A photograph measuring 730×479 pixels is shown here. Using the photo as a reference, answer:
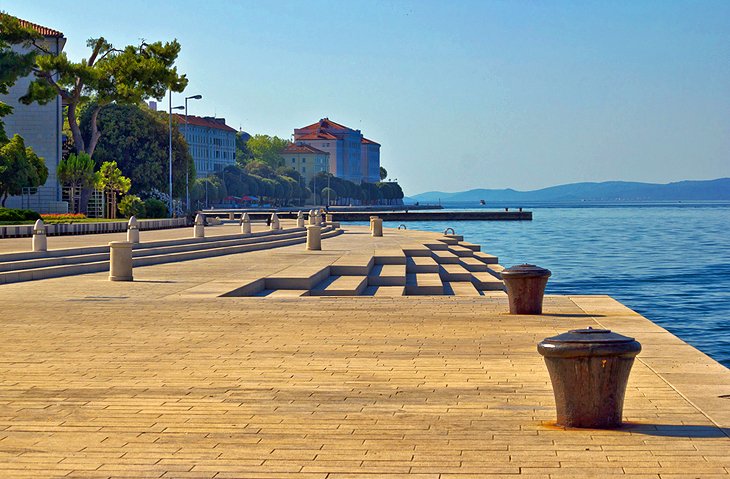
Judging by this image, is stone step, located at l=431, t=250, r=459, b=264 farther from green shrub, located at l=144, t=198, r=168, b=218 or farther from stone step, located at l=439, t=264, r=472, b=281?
green shrub, located at l=144, t=198, r=168, b=218

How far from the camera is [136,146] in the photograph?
94000mm

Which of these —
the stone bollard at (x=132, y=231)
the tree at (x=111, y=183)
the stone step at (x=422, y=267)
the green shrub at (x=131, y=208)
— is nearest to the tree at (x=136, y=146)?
the tree at (x=111, y=183)

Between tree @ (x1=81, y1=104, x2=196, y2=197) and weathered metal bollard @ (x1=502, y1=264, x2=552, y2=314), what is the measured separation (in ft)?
262

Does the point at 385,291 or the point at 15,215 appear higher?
the point at 15,215

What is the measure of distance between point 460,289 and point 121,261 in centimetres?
A: 989

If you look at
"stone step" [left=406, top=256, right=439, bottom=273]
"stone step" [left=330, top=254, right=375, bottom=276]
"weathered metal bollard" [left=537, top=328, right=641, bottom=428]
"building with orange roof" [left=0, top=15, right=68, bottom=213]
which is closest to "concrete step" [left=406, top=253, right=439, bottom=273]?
"stone step" [left=406, top=256, right=439, bottom=273]

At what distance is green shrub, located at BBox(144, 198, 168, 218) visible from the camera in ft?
234

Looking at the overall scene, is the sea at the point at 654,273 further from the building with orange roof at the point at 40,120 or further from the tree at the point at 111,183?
the building with orange roof at the point at 40,120

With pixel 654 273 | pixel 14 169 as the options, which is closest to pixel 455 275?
pixel 654 273

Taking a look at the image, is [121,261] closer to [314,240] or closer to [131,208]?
[314,240]

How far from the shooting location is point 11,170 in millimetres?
60562

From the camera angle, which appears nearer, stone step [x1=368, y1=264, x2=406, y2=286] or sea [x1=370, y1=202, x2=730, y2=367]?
stone step [x1=368, y1=264, x2=406, y2=286]

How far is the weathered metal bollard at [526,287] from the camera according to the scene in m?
16.0

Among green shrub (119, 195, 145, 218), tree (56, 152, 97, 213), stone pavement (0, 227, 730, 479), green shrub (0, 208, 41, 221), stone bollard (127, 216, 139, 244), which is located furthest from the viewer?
green shrub (119, 195, 145, 218)
